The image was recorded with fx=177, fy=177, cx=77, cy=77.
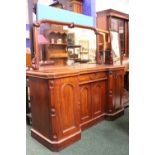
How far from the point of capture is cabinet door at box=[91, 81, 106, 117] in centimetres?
253

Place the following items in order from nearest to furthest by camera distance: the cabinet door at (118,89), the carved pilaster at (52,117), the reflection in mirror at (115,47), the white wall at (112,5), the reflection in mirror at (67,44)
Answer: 1. the carved pilaster at (52,117)
2. the cabinet door at (118,89)
3. the reflection in mirror at (115,47)
4. the reflection in mirror at (67,44)
5. the white wall at (112,5)

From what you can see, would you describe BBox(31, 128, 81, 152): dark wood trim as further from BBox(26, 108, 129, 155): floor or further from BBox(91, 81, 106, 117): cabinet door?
BBox(91, 81, 106, 117): cabinet door

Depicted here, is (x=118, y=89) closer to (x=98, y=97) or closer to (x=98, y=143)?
(x=98, y=97)

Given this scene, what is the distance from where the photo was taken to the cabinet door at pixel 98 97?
253 cm

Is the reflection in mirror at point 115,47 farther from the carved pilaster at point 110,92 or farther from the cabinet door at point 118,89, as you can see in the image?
the carved pilaster at point 110,92

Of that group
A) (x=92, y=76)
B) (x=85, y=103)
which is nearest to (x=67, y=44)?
(x=92, y=76)

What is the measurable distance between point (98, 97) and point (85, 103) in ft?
0.97

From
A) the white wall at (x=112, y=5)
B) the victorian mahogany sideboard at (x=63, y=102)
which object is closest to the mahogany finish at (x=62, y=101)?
the victorian mahogany sideboard at (x=63, y=102)

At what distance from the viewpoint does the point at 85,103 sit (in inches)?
94.2

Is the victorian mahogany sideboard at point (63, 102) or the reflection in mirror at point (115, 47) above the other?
the reflection in mirror at point (115, 47)
